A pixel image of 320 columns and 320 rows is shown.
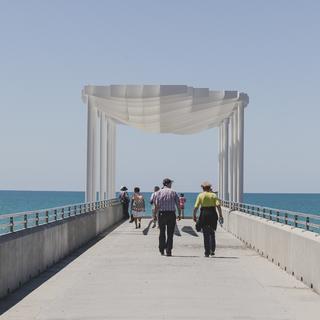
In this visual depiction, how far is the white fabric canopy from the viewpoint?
2995 cm

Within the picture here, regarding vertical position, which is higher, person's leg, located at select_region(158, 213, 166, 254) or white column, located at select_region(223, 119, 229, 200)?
white column, located at select_region(223, 119, 229, 200)

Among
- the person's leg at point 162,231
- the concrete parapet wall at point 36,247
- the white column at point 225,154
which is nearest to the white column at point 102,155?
the white column at point 225,154

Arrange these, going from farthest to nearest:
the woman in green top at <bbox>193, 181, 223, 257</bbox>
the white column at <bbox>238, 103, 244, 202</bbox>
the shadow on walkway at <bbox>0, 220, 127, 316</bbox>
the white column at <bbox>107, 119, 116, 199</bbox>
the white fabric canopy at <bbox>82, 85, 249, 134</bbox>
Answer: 1. the white column at <bbox>107, 119, 116, 199</bbox>
2. the white column at <bbox>238, 103, 244, 202</bbox>
3. the white fabric canopy at <bbox>82, 85, 249, 134</bbox>
4. the woman in green top at <bbox>193, 181, 223, 257</bbox>
5. the shadow on walkway at <bbox>0, 220, 127, 316</bbox>

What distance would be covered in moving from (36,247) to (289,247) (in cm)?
430

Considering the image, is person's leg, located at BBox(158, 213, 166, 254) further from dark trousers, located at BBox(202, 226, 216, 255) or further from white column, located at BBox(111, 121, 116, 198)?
white column, located at BBox(111, 121, 116, 198)

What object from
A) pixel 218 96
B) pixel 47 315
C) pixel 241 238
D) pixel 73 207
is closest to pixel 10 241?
pixel 47 315

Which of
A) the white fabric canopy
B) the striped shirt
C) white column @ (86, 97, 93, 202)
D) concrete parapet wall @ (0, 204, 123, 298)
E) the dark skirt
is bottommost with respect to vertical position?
concrete parapet wall @ (0, 204, 123, 298)

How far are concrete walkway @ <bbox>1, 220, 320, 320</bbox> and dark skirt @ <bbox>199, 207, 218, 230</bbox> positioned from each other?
74 centimetres

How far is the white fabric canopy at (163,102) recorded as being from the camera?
2995 cm

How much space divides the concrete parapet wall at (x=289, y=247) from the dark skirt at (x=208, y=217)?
114 centimetres

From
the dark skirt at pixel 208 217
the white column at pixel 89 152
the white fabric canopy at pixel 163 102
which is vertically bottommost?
the dark skirt at pixel 208 217

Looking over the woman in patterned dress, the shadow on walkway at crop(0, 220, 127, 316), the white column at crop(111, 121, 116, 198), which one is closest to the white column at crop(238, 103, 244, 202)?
the woman in patterned dress

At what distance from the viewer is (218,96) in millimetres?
30734

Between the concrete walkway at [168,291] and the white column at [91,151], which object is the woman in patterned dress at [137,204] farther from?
the concrete walkway at [168,291]
